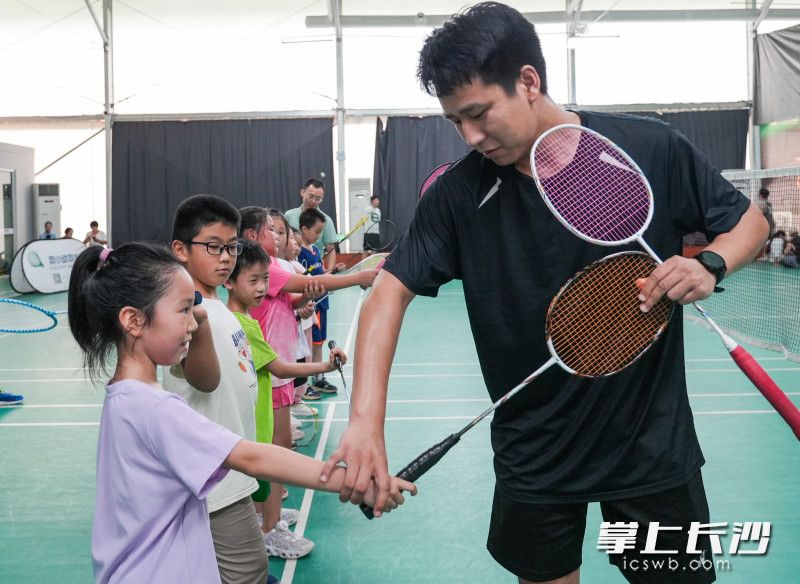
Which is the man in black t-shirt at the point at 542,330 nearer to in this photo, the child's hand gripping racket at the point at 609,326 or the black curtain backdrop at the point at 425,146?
the child's hand gripping racket at the point at 609,326

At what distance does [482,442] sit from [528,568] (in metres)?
3.46

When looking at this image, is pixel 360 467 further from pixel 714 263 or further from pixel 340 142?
pixel 340 142

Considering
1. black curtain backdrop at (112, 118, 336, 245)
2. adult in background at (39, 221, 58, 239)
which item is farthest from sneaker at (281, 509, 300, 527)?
adult in background at (39, 221, 58, 239)

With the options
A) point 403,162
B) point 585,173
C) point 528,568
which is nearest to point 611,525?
point 528,568

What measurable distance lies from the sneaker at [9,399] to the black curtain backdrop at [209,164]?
41.1ft

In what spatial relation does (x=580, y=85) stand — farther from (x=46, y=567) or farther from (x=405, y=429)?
(x=46, y=567)

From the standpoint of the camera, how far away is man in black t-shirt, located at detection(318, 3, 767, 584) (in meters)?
1.91

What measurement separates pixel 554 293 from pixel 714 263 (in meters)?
0.34

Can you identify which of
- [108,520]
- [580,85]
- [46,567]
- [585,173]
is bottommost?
[46,567]

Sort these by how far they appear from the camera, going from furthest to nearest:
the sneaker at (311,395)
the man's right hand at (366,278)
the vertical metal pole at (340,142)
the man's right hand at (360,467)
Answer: the vertical metal pole at (340,142)
the sneaker at (311,395)
the man's right hand at (366,278)
the man's right hand at (360,467)

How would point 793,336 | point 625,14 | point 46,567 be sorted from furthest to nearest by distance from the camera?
point 625,14 < point 793,336 < point 46,567

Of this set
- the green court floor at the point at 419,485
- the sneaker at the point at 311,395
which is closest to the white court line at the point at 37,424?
the green court floor at the point at 419,485

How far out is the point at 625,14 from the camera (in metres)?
18.5

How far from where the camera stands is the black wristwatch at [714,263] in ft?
5.90
